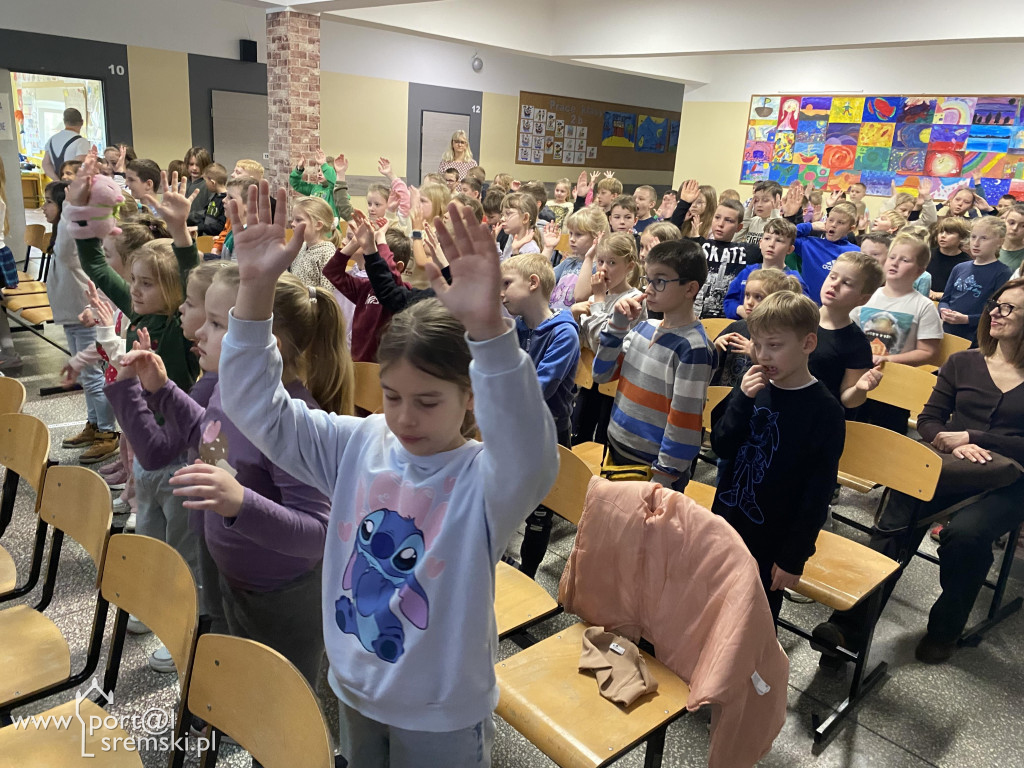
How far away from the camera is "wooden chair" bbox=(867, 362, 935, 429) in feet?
11.3

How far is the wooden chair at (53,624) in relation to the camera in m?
1.79

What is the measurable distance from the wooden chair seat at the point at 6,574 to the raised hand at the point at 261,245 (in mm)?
1551

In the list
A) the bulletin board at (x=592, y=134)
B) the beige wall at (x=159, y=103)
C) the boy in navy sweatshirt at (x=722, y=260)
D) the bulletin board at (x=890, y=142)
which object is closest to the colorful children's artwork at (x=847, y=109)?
the bulletin board at (x=890, y=142)

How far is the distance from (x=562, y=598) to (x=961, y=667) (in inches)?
67.7

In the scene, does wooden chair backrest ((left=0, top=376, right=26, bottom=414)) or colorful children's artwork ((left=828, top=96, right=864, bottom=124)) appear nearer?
wooden chair backrest ((left=0, top=376, right=26, bottom=414))

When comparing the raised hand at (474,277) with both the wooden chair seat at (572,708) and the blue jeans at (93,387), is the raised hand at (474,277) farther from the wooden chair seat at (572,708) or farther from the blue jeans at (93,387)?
the blue jeans at (93,387)

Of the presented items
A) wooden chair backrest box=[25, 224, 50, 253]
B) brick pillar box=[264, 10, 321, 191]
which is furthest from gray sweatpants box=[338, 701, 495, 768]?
brick pillar box=[264, 10, 321, 191]

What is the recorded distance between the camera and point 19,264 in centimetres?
861

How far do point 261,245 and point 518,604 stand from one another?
1328mm

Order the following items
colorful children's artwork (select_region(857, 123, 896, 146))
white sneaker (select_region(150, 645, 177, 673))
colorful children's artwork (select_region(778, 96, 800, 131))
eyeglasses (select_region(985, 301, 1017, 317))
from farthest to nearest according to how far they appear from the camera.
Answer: colorful children's artwork (select_region(778, 96, 800, 131)) < colorful children's artwork (select_region(857, 123, 896, 146)) < eyeglasses (select_region(985, 301, 1017, 317)) < white sneaker (select_region(150, 645, 177, 673))

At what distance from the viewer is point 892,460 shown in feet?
8.85

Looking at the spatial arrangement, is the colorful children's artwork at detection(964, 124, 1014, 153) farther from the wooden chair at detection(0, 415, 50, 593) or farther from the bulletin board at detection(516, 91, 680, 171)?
the wooden chair at detection(0, 415, 50, 593)

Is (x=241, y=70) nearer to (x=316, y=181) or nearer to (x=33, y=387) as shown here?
(x=316, y=181)

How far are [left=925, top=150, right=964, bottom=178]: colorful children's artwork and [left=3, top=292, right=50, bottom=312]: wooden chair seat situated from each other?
10.6m
